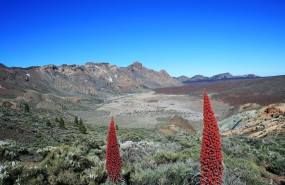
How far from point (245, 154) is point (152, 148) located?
3.76 m

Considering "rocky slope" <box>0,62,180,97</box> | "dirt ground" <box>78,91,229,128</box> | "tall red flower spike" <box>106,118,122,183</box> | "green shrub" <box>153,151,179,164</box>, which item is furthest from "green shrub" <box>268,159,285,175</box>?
"rocky slope" <box>0,62,180,97</box>

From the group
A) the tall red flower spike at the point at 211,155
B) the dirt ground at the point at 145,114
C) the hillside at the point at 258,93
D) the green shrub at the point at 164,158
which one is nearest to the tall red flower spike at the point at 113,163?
the tall red flower spike at the point at 211,155

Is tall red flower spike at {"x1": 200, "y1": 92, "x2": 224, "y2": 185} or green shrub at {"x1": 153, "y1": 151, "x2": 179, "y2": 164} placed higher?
tall red flower spike at {"x1": 200, "y1": 92, "x2": 224, "y2": 185}

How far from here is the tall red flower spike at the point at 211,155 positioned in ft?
9.62

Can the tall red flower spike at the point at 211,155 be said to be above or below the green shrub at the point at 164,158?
above

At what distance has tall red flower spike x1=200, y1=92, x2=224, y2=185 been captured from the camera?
9.62 ft

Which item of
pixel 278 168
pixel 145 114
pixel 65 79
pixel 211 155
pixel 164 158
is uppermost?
pixel 65 79

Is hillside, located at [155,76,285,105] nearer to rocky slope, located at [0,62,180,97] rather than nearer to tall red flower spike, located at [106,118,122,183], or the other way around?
tall red flower spike, located at [106,118,122,183]

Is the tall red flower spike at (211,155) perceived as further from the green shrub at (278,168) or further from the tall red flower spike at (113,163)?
the green shrub at (278,168)

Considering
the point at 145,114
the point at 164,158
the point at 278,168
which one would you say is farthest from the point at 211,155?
the point at 145,114

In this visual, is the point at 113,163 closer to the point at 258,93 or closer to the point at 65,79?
the point at 258,93

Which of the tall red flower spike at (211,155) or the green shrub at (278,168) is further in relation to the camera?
the green shrub at (278,168)

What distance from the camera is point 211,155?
115 inches

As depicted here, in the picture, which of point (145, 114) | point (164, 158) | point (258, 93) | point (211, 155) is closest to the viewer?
point (211, 155)
